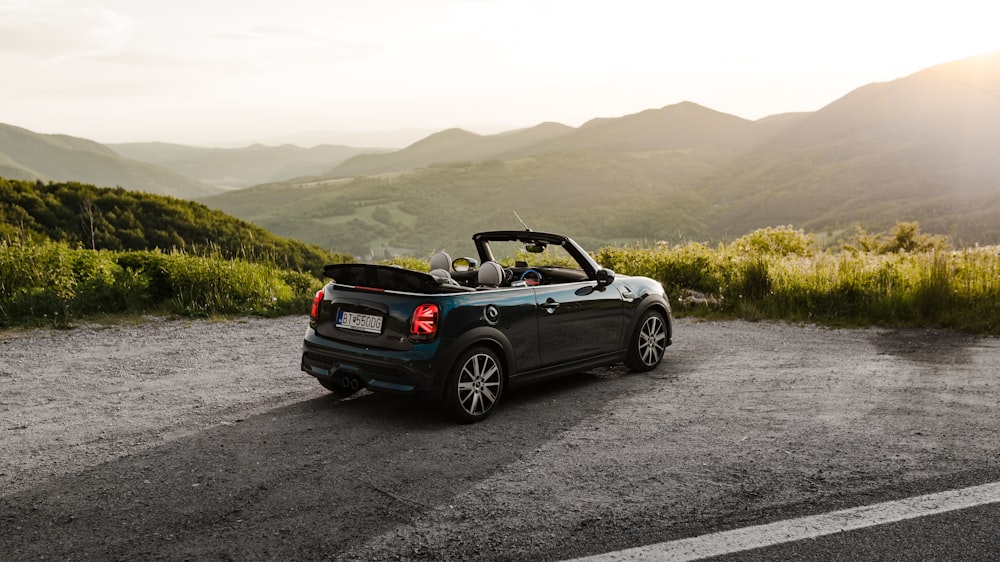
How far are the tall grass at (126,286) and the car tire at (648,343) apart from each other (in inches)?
249

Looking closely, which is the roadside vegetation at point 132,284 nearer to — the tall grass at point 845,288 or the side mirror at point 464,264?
the side mirror at point 464,264

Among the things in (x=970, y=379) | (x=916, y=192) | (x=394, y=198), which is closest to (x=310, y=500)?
(x=970, y=379)

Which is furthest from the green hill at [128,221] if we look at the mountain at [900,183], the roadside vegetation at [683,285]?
the mountain at [900,183]

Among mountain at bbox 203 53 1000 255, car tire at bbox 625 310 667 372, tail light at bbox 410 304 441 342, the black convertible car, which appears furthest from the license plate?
mountain at bbox 203 53 1000 255

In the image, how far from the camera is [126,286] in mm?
12047

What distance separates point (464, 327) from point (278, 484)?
6.12 feet

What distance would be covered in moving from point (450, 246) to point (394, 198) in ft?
121

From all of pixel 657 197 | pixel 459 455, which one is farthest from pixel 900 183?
pixel 459 455

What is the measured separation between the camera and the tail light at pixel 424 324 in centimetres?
586

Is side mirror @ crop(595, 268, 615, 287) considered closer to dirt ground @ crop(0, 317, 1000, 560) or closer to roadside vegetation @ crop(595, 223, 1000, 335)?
dirt ground @ crop(0, 317, 1000, 560)

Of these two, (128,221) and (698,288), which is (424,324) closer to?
(698,288)

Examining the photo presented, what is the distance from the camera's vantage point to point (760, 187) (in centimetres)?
18500

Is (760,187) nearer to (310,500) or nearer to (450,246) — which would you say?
(450,246)

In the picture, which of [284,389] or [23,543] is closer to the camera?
[23,543]
